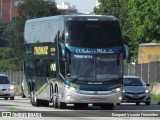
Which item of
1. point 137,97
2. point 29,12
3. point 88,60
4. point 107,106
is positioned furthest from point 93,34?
point 29,12

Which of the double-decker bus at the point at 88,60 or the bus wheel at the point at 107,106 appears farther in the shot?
the bus wheel at the point at 107,106

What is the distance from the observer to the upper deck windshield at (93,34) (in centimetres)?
3588

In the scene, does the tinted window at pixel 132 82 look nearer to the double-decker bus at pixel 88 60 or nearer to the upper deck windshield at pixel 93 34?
the double-decker bus at pixel 88 60

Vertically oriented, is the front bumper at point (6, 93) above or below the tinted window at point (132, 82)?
below

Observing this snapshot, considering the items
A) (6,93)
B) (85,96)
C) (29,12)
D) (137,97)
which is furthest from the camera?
(29,12)

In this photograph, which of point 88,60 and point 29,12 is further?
point 29,12

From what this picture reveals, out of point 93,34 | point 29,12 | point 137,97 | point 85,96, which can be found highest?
point 93,34

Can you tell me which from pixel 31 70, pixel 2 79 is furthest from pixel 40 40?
pixel 2 79

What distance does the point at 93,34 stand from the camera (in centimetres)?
3600

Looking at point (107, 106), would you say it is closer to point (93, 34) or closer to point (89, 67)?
point (89, 67)

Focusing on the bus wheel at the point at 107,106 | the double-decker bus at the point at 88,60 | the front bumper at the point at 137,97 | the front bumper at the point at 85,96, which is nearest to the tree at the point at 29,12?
the front bumper at the point at 137,97

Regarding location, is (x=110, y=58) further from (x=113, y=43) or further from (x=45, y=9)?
(x=45, y=9)

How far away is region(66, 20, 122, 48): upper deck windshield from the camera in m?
35.9

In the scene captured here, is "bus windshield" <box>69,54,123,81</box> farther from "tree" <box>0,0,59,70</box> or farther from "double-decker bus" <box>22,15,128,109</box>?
"tree" <box>0,0,59,70</box>
